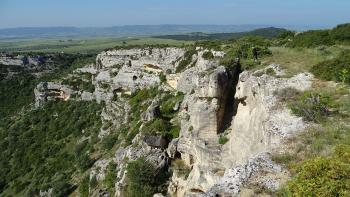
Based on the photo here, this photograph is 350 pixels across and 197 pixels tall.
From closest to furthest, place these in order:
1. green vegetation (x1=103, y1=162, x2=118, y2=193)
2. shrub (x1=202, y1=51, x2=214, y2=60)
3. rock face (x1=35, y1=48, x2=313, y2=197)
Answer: rock face (x1=35, y1=48, x2=313, y2=197)
green vegetation (x1=103, y1=162, x2=118, y2=193)
shrub (x1=202, y1=51, x2=214, y2=60)

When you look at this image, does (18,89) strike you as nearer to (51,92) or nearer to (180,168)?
(51,92)

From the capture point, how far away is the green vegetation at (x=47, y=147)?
51875 millimetres

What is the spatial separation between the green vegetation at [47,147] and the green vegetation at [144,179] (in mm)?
16218

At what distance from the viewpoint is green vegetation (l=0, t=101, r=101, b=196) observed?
51875mm

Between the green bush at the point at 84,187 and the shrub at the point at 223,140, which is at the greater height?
the shrub at the point at 223,140

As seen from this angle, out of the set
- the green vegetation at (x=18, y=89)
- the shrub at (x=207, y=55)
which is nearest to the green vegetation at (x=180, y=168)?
the shrub at (x=207, y=55)

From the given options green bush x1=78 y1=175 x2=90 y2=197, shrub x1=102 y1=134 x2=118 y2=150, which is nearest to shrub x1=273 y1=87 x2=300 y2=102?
green bush x1=78 y1=175 x2=90 y2=197

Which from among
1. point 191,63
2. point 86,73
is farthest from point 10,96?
point 191,63

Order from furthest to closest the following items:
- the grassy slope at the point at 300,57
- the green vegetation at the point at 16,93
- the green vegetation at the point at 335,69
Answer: the green vegetation at the point at 16,93 → the grassy slope at the point at 300,57 → the green vegetation at the point at 335,69

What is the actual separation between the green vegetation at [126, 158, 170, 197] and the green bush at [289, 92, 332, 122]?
1268cm

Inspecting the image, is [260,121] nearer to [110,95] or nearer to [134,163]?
[134,163]

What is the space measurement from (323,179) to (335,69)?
52.2 ft

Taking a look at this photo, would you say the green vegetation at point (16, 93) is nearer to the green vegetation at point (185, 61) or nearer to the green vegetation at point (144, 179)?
the green vegetation at point (185, 61)

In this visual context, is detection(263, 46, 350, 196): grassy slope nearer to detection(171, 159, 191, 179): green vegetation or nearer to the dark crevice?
the dark crevice
